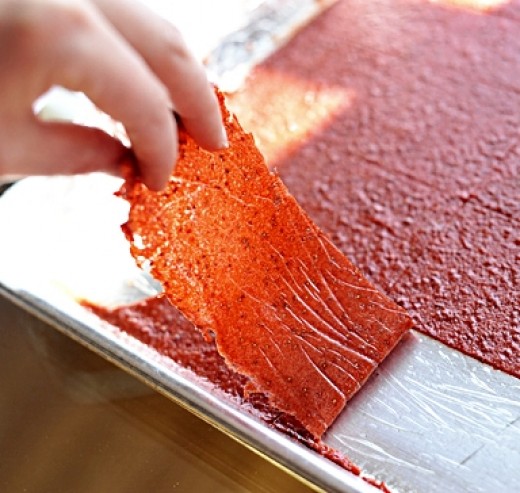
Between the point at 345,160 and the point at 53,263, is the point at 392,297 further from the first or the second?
the point at 53,263

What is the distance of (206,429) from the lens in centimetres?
128

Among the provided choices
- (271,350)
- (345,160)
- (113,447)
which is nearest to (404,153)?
(345,160)

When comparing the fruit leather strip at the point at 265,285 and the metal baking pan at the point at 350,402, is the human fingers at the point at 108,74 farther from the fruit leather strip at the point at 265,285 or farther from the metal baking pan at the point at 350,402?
the metal baking pan at the point at 350,402

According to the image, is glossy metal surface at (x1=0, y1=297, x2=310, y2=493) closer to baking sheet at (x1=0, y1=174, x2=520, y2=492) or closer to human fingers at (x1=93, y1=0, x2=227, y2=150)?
baking sheet at (x1=0, y1=174, x2=520, y2=492)

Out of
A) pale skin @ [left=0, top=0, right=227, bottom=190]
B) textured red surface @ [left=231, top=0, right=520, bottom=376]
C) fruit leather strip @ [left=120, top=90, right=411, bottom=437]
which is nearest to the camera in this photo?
pale skin @ [left=0, top=0, right=227, bottom=190]

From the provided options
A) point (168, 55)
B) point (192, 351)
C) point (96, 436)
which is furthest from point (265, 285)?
point (168, 55)

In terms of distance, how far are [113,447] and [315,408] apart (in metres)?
0.34

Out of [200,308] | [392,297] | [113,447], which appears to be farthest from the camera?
[392,297]

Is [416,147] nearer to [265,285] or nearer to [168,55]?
[265,285]

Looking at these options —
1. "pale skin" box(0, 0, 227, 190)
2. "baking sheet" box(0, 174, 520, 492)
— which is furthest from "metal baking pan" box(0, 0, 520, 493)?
"pale skin" box(0, 0, 227, 190)

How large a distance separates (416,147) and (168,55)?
979mm

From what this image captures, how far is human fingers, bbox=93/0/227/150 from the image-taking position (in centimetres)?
79

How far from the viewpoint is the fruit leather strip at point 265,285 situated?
114cm

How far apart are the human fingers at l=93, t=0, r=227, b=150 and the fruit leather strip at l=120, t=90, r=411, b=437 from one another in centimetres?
20
